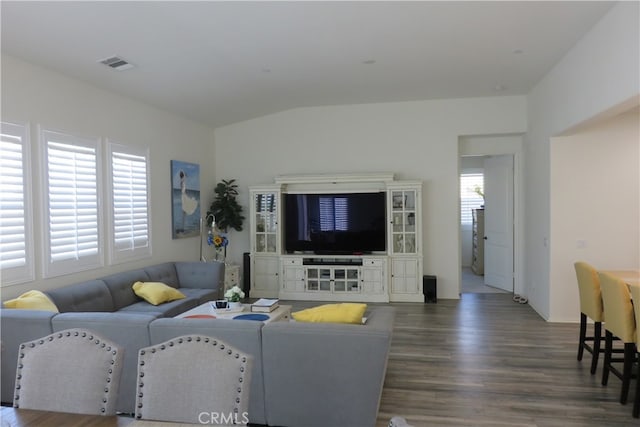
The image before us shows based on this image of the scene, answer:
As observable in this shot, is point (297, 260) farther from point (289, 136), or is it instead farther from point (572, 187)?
point (572, 187)

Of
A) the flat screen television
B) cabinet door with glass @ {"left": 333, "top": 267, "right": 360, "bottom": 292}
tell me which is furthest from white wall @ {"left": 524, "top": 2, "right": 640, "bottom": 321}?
cabinet door with glass @ {"left": 333, "top": 267, "right": 360, "bottom": 292}

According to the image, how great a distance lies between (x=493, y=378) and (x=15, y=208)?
15.1 feet

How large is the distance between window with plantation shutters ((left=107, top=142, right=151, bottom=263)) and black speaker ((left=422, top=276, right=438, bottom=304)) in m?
4.23

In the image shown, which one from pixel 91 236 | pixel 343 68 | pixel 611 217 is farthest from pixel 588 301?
pixel 91 236

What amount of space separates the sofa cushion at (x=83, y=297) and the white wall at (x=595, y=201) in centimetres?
542

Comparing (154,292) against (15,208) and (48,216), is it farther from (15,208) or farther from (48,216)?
(15,208)

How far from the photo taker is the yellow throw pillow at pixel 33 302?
11.6ft

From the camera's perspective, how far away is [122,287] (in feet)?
16.1

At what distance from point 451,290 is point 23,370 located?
6498mm

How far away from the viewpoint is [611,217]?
5477 millimetres

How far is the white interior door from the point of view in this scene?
7.52 meters

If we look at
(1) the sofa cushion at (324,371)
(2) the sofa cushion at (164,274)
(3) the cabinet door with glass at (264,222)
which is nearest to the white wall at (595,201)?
(1) the sofa cushion at (324,371)

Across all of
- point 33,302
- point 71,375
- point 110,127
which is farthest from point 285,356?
point 110,127

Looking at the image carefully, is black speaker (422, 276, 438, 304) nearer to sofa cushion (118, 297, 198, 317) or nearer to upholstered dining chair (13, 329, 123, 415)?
sofa cushion (118, 297, 198, 317)
